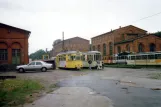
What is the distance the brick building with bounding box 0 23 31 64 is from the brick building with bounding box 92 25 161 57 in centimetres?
2737

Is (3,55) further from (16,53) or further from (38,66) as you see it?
(38,66)

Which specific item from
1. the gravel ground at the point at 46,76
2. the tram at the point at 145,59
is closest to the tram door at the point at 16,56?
the gravel ground at the point at 46,76

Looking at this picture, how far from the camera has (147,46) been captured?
159 ft

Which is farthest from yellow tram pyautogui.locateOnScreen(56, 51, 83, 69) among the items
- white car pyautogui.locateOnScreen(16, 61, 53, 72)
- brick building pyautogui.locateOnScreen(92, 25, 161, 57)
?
brick building pyautogui.locateOnScreen(92, 25, 161, 57)

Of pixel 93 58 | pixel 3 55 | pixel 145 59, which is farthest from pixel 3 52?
pixel 145 59

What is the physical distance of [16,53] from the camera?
31.2 m

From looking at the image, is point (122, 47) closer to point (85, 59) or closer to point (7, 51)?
point (85, 59)

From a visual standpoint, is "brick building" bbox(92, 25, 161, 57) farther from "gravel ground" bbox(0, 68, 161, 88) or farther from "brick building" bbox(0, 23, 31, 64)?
"brick building" bbox(0, 23, 31, 64)

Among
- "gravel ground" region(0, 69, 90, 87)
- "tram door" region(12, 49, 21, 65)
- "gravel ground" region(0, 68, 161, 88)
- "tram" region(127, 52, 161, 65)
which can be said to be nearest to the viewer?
"gravel ground" region(0, 68, 161, 88)

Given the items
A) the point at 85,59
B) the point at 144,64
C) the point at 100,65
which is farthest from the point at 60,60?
the point at 144,64

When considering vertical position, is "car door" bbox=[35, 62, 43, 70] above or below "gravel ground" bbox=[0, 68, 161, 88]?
above

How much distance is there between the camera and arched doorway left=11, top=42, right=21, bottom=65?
31.0 m

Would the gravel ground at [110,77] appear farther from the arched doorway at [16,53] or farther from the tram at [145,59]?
the tram at [145,59]

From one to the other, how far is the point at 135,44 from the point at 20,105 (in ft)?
142
